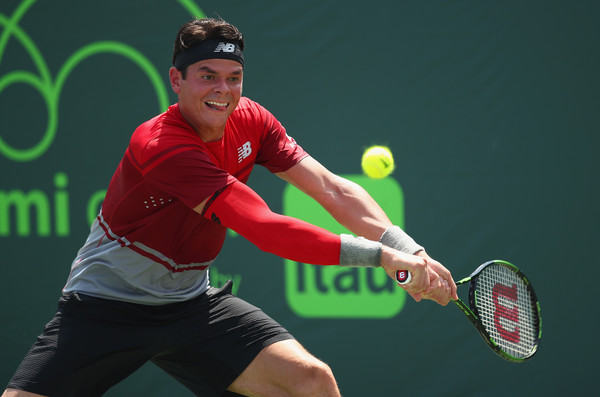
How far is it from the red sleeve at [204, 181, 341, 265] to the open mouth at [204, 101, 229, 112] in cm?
40

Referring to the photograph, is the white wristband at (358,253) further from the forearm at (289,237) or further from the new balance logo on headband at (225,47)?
the new balance logo on headband at (225,47)

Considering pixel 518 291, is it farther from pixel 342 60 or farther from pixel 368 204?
Answer: pixel 342 60

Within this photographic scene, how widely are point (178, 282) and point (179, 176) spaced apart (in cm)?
54

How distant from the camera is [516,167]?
4.11m

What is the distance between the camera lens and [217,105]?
8.69ft

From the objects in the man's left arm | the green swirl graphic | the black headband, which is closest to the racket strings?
the man's left arm

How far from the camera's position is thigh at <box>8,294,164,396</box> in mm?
2541

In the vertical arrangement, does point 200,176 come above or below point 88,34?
below

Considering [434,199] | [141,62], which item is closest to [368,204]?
[434,199]

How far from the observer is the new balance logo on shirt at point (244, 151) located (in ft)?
9.29

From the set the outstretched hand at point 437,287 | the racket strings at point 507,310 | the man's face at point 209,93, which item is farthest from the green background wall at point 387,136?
the outstretched hand at point 437,287

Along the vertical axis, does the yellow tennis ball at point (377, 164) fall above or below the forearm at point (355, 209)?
above

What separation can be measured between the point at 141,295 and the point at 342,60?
6.78 feet

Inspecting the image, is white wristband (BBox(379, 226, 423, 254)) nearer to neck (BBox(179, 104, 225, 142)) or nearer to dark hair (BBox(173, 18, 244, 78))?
neck (BBox(179, 104, 225, 142))
